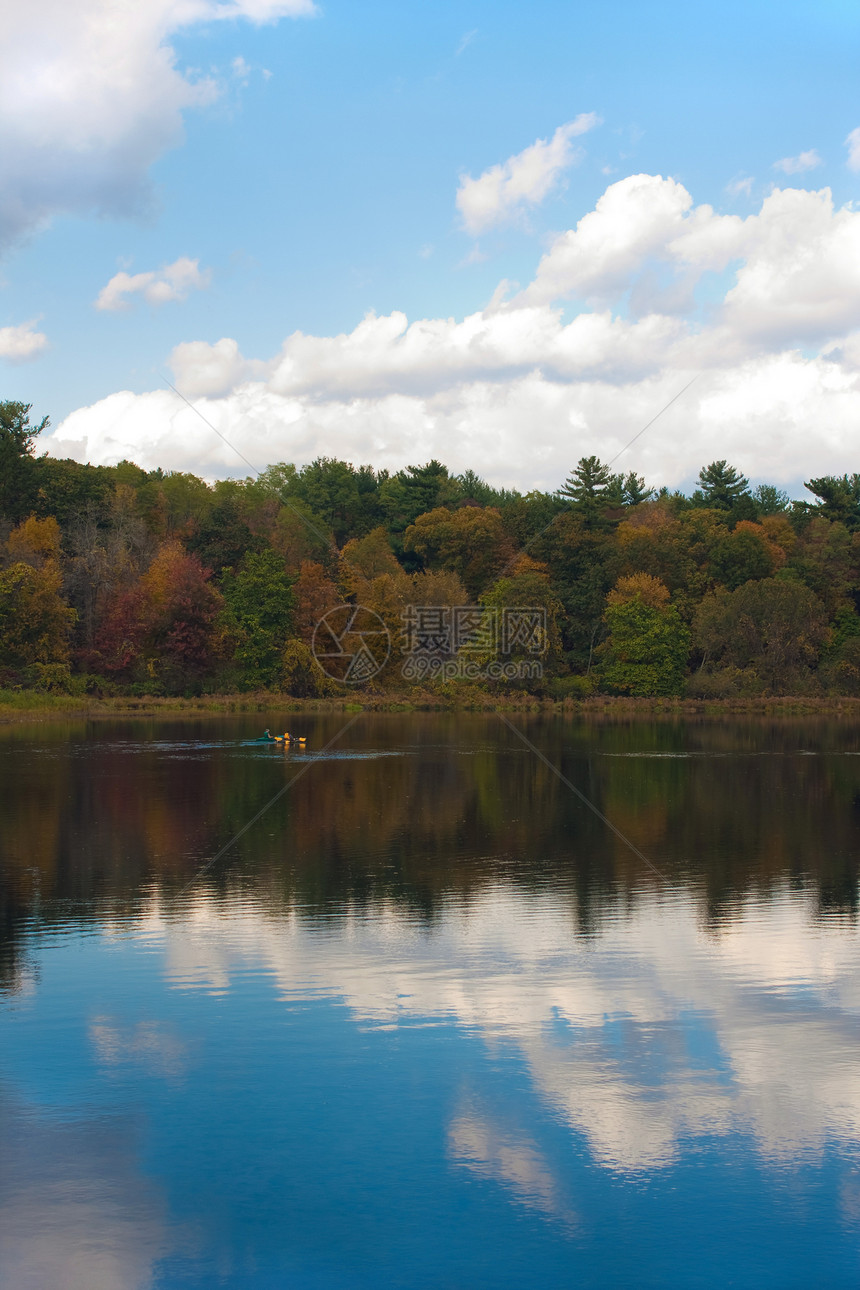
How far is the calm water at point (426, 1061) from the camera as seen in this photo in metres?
5.22

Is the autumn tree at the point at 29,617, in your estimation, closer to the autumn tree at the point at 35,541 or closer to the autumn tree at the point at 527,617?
the autumn tree at the point at 35,541

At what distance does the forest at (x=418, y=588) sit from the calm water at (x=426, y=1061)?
1532 inches

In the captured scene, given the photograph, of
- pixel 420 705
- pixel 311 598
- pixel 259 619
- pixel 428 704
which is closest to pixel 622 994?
Result: pixel 420 705

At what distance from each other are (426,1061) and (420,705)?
1947 inches

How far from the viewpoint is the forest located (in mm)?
55094

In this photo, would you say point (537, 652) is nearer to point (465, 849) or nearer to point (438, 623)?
point (438, 623)

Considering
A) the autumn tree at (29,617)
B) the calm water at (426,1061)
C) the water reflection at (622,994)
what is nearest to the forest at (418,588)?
the autumn tree at (29,617)

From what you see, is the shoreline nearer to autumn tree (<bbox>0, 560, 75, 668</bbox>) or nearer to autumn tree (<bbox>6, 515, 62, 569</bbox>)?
autumn tree (<bbox>0, 560, 75, 668</bbox>)

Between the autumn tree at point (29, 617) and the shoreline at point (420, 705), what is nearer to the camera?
the shoreline at point (420, 705)

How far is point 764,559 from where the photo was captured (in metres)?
67.6

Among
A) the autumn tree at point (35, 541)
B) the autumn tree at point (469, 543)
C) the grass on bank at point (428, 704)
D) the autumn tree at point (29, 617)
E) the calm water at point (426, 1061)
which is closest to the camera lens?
the calm water at point (426, 1061)

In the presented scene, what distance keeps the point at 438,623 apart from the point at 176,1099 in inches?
2080

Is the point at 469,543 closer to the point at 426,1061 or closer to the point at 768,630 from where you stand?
the point at 768,630

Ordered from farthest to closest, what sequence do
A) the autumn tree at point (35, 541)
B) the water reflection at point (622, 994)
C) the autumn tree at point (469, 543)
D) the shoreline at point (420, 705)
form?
the autumn tree at point (469, 543) < the autumn tree at point (35, 541) < the shoreline at point (420, 705) < the water reflection at point (622, 994)
